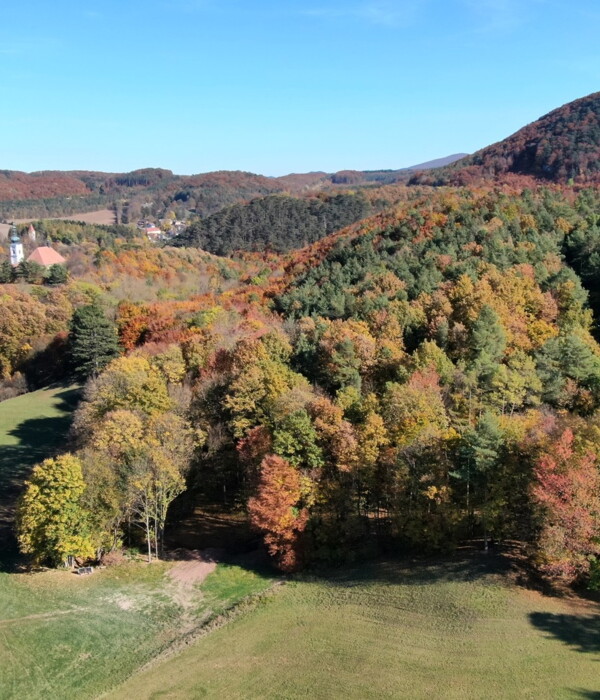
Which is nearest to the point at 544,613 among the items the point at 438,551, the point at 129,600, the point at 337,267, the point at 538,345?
the point at 438,551

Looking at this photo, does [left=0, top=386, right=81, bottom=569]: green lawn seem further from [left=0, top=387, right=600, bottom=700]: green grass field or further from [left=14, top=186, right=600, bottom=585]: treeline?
[left=0, top=387, right=600, bottom=700]: green grass field

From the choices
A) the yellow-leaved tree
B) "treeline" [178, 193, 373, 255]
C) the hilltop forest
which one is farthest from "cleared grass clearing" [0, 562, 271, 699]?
"treeline" [178, 193, 373, 255]

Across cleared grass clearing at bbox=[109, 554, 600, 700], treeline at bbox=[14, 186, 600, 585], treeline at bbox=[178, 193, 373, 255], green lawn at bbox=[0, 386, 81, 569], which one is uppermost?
treeline at bbox=[178, 193, 373, 255]

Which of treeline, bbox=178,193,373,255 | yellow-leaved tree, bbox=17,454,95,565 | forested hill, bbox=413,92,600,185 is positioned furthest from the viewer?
treeline, bbox=178,193,373,255

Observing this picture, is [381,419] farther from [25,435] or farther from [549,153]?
[549,153]

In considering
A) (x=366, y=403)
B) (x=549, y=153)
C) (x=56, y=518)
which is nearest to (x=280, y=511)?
(x=366, y=403)

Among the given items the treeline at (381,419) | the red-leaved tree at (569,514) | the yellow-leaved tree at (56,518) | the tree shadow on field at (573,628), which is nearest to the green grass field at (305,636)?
the tree shadow on field at (573,628)

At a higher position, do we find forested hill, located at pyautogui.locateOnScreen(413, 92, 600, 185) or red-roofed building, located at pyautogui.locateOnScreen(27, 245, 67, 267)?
forested hill, located at pyautogui.locateOnScreen(413, 92, 600, 185)
